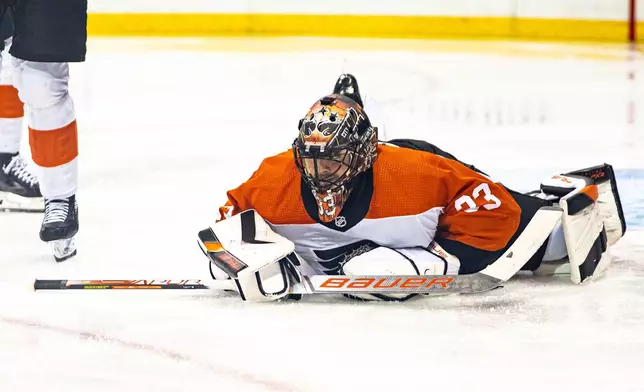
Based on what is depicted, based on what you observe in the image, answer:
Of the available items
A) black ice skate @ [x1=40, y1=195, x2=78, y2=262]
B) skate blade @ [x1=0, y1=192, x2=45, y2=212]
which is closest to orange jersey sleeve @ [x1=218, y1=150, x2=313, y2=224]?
black ice skate @ [x1=40, y1=195, x2=78, y2=262]

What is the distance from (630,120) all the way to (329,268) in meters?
3.22

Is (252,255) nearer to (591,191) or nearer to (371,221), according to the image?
(371,221)

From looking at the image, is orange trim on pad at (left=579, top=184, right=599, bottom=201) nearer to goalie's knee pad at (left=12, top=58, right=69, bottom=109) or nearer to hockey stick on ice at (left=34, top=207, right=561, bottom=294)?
hockey stick on ice at (left=34, top=207, right=561, bottom=294)

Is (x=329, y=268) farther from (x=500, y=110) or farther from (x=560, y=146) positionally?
(x=500, y=110)

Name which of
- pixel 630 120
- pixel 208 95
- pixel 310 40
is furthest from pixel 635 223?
pixel 310 40

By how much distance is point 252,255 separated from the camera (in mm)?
2623

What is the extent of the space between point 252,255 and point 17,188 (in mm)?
1533

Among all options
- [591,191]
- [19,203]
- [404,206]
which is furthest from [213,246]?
[19,203]

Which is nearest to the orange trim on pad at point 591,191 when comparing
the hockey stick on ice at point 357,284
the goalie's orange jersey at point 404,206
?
the goalie's orange jersey at point 404,206

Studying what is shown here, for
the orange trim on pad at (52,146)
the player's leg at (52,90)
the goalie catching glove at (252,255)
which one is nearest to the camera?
the goalie catching glove at (252,255)

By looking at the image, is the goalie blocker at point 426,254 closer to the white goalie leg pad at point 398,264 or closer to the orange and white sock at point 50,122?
the white goalie leg pad at point 398,264

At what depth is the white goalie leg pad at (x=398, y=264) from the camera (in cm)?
265

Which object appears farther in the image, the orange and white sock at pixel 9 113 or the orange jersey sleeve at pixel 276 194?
the orange and white sock at pixel 9 113

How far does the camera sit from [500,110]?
5.96 m
